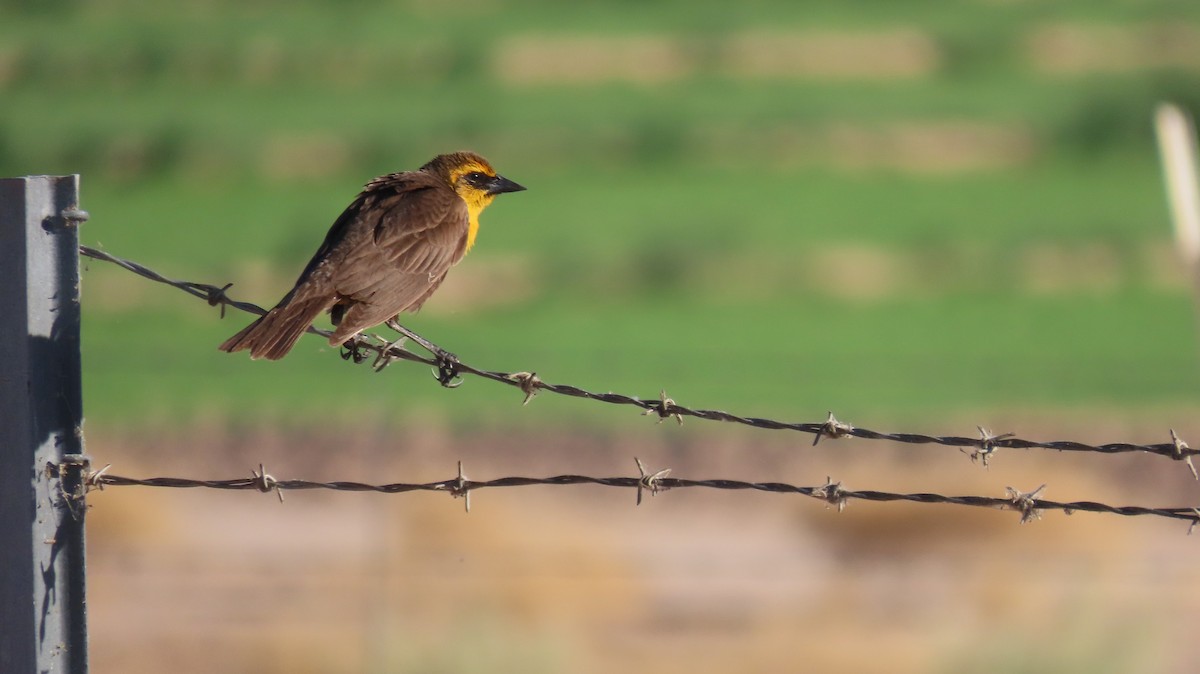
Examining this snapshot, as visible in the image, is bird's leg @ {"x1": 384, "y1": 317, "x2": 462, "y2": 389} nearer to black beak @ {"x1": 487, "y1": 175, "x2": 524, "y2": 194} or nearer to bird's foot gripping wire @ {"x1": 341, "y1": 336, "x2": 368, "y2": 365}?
bird's foot gripping wire @ {"x1": 341, "y1": 336, "x2": 368, "y2": 365}

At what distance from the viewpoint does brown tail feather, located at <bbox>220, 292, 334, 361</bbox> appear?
18.7ft

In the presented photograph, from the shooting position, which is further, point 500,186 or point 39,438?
point 500,186

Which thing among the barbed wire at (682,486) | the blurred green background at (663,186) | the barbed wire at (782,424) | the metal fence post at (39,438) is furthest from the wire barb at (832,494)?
the blurred green background at (663,186)

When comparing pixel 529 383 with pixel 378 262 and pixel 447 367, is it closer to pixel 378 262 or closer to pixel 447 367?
pixel 447 367

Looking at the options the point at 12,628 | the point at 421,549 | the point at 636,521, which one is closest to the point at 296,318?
the point at 12,628

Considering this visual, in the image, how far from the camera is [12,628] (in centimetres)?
418

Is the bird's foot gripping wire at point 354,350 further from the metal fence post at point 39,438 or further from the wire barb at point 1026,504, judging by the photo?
the wire barb at point 1026,504

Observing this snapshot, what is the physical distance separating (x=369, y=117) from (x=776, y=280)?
36.4 feet

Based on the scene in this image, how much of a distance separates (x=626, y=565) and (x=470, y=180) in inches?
372

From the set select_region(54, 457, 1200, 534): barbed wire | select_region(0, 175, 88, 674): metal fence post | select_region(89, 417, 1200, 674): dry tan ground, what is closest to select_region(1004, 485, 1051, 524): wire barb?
select_region(54, 457, 1200, 534): barbed wire

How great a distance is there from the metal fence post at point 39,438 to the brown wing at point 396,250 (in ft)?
5.67

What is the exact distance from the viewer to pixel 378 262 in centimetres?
675

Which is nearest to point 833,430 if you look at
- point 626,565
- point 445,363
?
point 445,363

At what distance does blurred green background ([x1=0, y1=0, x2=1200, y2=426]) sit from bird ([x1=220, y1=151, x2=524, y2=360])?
1545cm
